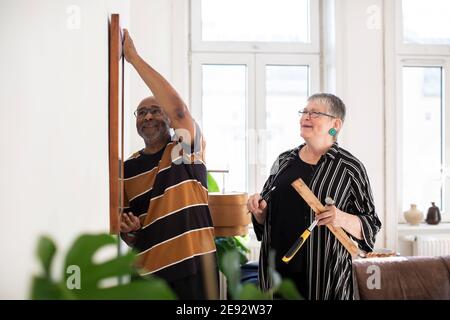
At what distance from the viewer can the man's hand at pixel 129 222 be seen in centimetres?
124

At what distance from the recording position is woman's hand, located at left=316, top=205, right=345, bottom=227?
1287mm

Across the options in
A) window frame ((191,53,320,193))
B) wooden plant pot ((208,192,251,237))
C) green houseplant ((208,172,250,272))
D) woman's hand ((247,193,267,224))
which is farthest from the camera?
window frame ((191,53,320,193))

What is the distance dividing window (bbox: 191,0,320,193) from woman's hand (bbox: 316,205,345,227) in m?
1.86

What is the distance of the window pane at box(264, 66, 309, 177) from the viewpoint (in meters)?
3.21

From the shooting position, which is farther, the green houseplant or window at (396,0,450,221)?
window at (396,0,450,221)

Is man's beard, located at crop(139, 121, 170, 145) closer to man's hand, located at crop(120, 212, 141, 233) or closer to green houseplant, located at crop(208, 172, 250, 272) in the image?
man's hand, located at crop(120, 212, 141, 233)

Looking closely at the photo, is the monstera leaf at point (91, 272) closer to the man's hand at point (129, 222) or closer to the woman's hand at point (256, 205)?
the man's hand at point (129, 222)

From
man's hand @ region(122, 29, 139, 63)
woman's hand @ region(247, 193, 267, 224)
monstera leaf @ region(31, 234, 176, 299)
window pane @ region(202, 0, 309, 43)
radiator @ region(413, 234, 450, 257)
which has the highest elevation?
window pane @ region(202, 0, 309, 43)

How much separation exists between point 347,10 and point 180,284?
2.37 meters

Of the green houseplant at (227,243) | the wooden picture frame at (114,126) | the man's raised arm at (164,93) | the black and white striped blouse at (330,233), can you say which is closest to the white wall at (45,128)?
the wooden picture frame at (114,126)

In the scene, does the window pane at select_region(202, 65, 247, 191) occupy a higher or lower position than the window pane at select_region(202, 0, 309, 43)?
lower

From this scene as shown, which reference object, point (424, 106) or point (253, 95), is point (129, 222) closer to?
point (253, 95)

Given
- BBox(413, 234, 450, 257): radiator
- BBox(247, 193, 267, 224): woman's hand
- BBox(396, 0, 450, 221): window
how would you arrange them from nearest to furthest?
BBox(247, 193, 267, 224): woman's hand, BBox(413, 234, 450, 257): radiator, BBox(396, 0, 450, 221): window

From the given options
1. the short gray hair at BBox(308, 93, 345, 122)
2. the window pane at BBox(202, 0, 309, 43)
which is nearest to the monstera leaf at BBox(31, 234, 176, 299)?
the short gray hair at BBox(308, 93, 345, 122)
